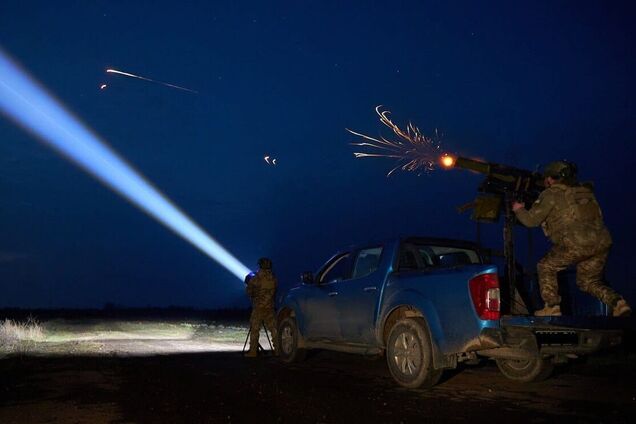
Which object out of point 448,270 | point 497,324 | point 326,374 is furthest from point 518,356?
point 326,374

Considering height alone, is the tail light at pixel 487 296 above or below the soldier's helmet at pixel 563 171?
below

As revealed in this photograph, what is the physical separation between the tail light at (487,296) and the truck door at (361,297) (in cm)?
188

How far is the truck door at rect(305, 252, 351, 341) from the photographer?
10234 millimetres

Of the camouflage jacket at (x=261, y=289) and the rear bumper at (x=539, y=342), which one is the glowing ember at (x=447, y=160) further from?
the camouflage jacket at (x=261, y=289)

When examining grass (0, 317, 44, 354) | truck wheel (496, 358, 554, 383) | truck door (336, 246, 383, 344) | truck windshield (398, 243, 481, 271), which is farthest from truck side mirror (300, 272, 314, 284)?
grass (0, 317, 44, 354)

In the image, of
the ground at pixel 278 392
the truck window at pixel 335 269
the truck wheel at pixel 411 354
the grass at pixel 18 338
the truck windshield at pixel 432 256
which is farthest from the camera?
the grass at pixel 18 338

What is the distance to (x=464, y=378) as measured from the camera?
9.24m

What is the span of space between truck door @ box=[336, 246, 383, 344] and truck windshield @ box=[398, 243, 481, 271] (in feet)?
1.25

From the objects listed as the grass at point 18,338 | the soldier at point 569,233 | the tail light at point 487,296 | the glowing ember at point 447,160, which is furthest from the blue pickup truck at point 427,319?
the grass at point 18,338

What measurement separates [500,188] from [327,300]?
345 centimetres

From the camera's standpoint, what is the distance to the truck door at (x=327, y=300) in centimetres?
1023

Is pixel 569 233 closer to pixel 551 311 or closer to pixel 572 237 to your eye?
pixel 572 237

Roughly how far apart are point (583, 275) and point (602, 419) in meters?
2.05

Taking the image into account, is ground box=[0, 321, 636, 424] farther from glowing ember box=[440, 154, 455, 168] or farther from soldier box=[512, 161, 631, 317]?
glowing ember box=[440, 154, 455, 168]
